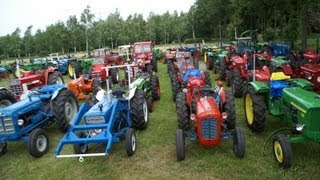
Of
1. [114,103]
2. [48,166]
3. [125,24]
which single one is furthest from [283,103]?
[125,24]

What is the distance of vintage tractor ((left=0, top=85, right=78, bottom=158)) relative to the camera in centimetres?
699

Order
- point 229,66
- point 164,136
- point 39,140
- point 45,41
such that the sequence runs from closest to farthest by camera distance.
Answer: point 39,140 → point 164,136 → point 229,66 → point 45,41

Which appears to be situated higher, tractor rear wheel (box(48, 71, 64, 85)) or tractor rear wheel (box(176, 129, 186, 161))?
tractor rear wheel (box(48, 71, 64, 85))

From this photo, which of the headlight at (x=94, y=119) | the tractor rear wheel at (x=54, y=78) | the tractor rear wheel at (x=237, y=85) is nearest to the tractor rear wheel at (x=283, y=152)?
the headlight at (x=94, y=119)

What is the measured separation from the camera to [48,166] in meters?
6.56

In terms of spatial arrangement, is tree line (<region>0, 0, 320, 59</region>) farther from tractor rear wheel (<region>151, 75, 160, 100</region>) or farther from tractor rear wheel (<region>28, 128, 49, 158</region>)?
tractor rear wheel (<region>28, 128, 49, 158</region>)

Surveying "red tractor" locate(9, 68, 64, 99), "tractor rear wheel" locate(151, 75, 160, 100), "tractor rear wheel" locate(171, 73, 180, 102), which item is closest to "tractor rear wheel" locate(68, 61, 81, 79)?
"red tractor" locate(9, 68, 64, 99)

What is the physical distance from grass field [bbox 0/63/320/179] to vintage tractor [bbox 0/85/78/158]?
371 mm

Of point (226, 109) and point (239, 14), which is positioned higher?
point (239, 14)

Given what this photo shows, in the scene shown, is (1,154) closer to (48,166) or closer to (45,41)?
(48,166)

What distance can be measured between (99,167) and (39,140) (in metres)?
1.65

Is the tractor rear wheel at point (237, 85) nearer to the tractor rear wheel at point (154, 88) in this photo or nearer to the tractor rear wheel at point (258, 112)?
the tractor rear wheel at point (154, 88)

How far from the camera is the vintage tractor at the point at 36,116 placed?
6.99 meters

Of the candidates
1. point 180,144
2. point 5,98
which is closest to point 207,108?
point 180,144
